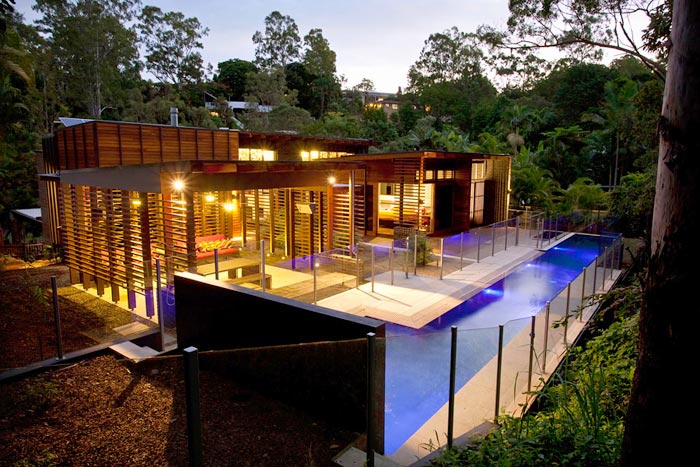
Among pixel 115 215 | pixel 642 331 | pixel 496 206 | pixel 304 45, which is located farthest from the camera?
pixel 304 45

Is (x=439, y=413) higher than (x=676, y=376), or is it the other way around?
(x=676, y=376)

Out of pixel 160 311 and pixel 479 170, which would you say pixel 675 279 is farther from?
pixel 479 170

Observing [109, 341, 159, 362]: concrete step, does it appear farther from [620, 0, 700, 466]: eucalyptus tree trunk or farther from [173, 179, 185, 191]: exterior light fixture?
[620, 0, 700, 466]: eucalyptus tree trunk

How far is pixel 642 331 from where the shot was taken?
2.39 metres

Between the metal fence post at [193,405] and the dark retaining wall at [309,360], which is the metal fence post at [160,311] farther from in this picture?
the metal fence post at [193,405]

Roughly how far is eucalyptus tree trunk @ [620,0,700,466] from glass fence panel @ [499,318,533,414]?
2.18 m

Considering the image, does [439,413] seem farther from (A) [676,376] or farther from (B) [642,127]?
(B) [642,127]

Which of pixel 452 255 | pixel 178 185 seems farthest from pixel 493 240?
pixel 178 185

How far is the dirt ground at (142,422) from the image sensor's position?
287cm

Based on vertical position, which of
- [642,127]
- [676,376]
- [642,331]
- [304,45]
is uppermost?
[304,45]

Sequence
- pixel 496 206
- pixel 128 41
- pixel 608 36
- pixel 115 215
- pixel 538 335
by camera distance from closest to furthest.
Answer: pixel 538 335 < pixel 115 215 < pixel 608 36 < pixel 496 206 < pixel 128 41

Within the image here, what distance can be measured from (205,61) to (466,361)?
49.0 metres

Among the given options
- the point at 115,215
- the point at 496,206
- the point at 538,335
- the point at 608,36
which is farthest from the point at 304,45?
the point at 538,335

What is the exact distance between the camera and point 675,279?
221 cm
